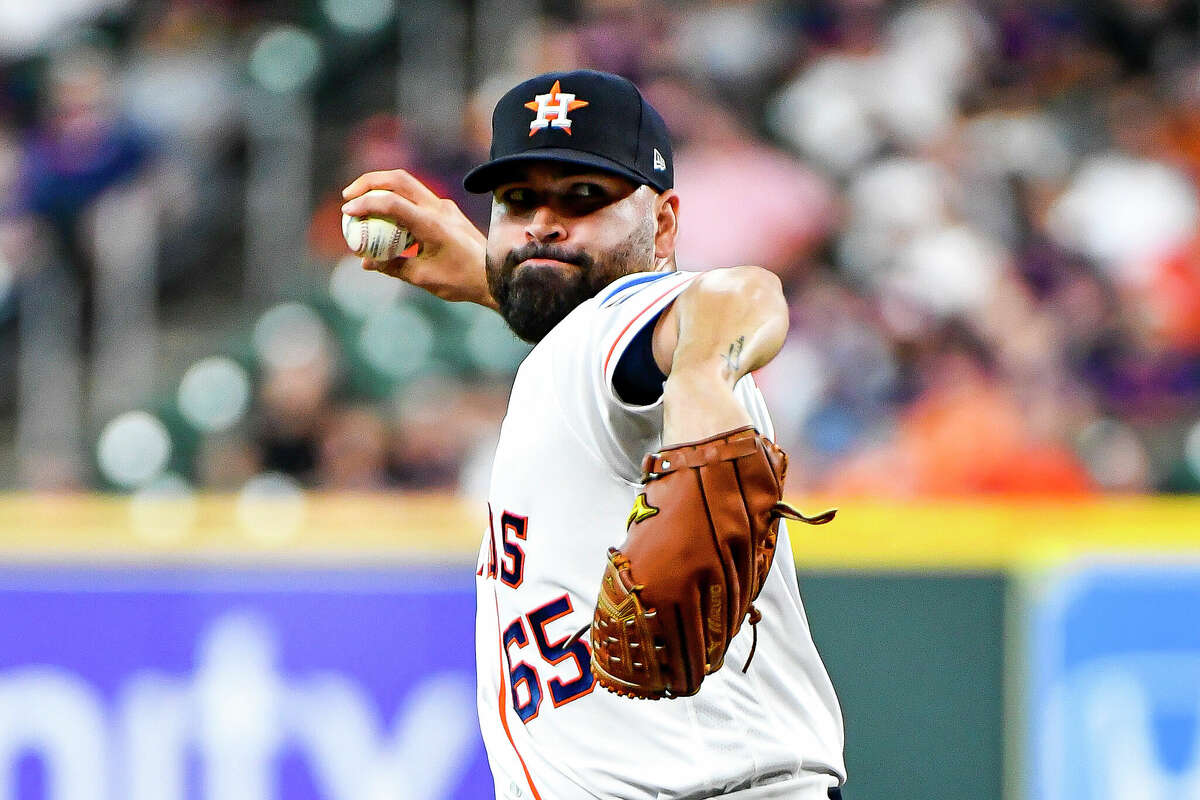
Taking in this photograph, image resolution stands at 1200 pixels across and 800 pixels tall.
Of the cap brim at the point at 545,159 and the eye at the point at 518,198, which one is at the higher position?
the cap brim at the point at 545,159

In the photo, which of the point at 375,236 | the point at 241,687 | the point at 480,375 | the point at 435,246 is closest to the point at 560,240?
the point at 375,236

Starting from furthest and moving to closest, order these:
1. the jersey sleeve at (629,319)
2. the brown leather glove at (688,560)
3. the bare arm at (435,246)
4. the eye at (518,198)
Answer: the bare arm at (435,246) < the eye at (518,198) < the jersey sleeve at (629,319) < the brown leather glove at (688,560)

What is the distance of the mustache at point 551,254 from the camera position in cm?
239

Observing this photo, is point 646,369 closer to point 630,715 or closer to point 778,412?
point 630,715

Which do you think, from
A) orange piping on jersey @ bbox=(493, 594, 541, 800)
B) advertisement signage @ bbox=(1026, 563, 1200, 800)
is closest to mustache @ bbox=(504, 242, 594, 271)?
orange piping on jersey @ bbox=(493, 594, 541, 800)

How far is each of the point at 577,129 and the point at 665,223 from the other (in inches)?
11.8

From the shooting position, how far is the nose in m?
2.39

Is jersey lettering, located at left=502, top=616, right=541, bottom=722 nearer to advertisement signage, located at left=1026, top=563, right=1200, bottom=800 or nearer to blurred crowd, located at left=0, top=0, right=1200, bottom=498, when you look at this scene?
advertisement signage, located at left=1026, top=563, right=1200, bottom=800

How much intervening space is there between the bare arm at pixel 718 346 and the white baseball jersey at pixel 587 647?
9.3 inches

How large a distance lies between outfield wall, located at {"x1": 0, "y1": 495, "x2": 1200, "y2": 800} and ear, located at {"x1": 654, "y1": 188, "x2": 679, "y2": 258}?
1917 millimetres

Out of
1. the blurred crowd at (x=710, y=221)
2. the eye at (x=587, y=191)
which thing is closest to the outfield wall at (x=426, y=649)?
the blurred crowd at (x=710, y=221)

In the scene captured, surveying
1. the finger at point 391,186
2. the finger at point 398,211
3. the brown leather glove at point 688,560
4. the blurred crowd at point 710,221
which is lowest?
the brown leather glove at point 688,560

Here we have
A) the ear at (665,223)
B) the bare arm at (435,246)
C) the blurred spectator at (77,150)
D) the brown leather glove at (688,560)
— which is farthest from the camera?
the blurred spectator at (77,150)

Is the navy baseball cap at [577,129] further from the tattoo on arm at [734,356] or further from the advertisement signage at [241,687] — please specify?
the advertisement signage at [241,687]
